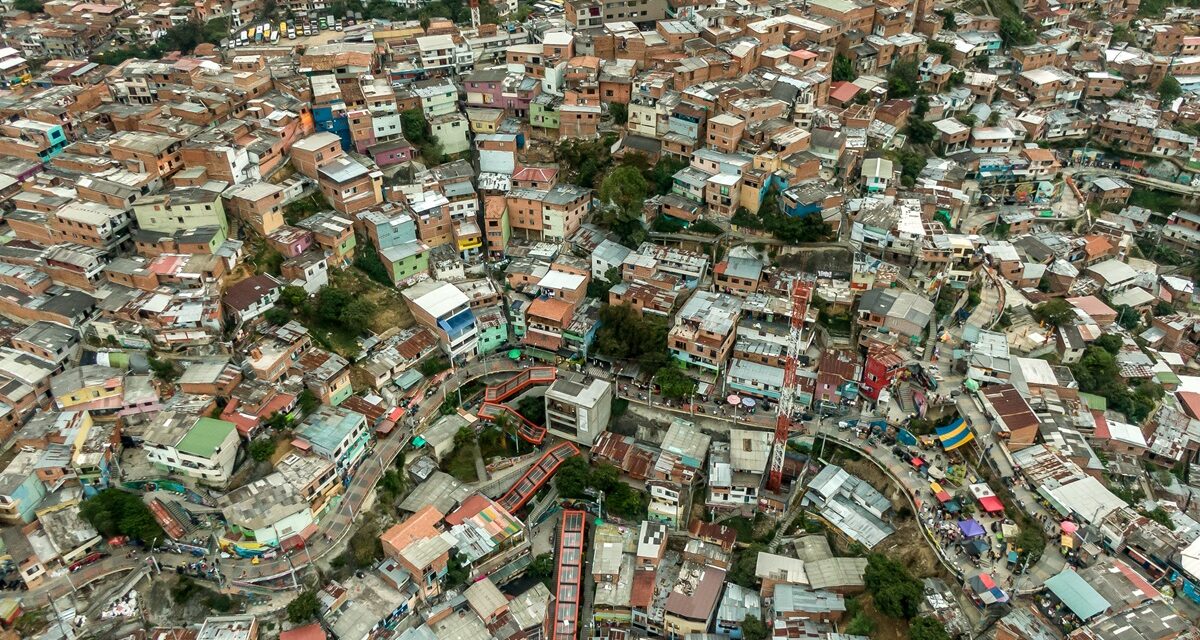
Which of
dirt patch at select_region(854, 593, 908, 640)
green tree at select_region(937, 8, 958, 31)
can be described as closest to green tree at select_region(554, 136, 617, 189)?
dirt patch at select_region(854, 593, 908, 640)

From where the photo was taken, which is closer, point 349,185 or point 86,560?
point 86,560

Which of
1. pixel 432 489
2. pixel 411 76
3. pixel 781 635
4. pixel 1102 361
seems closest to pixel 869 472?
pixel 781 635

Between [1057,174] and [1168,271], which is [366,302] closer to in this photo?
[1057,174]

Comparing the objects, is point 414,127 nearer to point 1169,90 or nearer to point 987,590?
point 987,590

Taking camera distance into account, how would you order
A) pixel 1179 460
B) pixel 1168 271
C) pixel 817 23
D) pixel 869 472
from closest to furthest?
pixel 869 472
pixel 1179 460
pixel 1168 271
pixel 817 23

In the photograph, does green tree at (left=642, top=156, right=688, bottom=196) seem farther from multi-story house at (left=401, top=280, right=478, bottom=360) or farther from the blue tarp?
the blue tarp

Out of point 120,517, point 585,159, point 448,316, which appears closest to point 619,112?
point 585,159

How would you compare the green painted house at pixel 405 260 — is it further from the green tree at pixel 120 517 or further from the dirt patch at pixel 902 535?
the dirt patch at pixel 902 535
